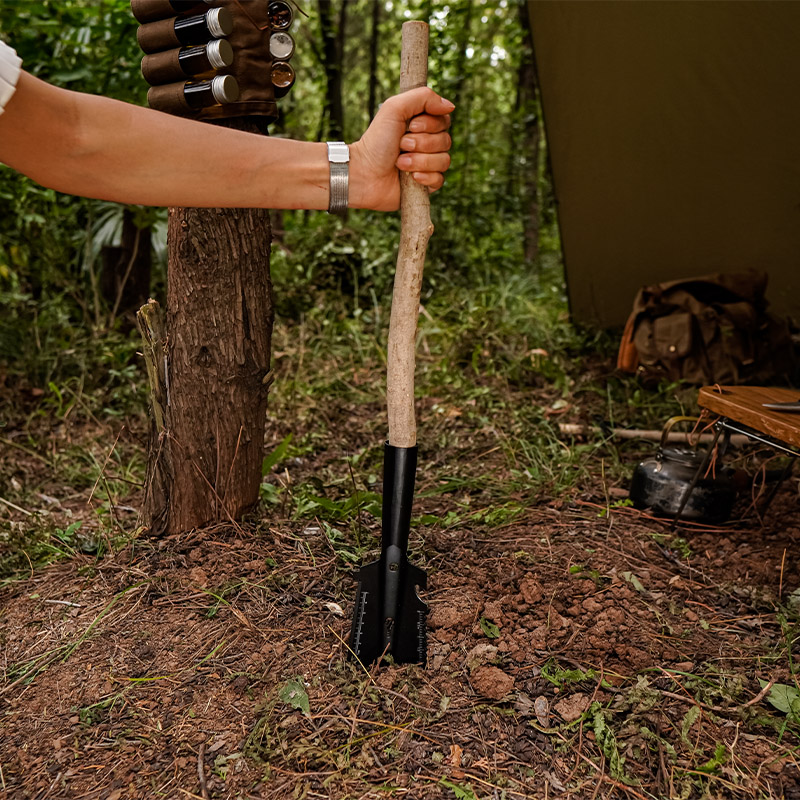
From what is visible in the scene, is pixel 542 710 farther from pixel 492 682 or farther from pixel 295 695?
pixel 295 695

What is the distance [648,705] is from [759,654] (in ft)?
1.58

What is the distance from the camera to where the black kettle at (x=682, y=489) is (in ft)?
9.25

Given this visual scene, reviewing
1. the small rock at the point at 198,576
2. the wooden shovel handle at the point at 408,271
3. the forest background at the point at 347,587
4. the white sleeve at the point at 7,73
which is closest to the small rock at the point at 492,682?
the forest background at the point at 347,587

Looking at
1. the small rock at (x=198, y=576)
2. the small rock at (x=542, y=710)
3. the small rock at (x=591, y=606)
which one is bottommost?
the small rock at (x=542, y=710)

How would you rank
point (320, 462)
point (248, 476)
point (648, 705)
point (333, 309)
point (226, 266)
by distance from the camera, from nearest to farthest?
point (648, 705), point (226, 266), point (248, 476), point (320, 462), point (333, 309)

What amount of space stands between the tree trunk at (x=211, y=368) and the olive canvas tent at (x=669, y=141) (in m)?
2.36

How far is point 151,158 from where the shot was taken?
150cm

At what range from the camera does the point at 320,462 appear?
3.35m

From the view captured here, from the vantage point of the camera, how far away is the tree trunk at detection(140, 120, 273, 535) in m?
2.29

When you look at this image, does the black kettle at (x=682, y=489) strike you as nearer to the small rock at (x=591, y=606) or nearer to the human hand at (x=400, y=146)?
the small rock at (x=591, y=606)

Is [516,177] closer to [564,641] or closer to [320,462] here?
[320,462]

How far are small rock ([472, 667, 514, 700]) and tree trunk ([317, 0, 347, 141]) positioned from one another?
6033 mm

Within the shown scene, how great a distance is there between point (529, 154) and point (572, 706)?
7.26m

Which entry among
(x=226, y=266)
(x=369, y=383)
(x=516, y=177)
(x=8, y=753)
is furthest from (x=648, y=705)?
(x=516, y=177)
